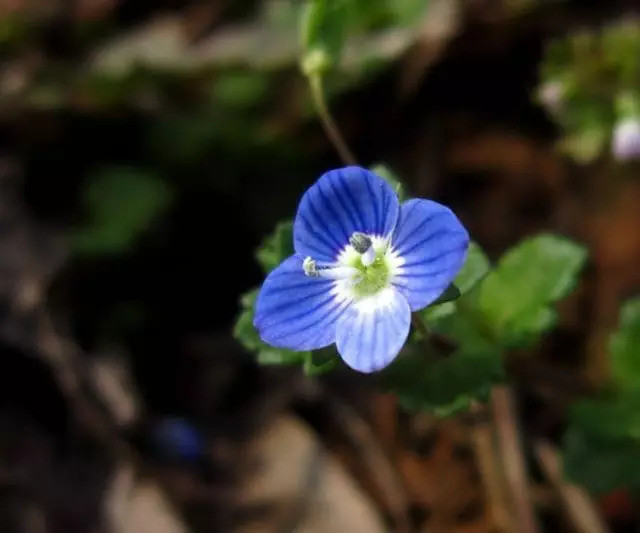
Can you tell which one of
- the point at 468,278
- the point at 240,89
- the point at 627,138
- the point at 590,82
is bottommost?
the point at 468,278

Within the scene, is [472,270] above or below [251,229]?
below

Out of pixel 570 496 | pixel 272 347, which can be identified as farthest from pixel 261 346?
pixel 570 496

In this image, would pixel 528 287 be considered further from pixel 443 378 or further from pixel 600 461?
pixel 600 461

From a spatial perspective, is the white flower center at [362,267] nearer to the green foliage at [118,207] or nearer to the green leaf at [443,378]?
the green leaf at [443,378]

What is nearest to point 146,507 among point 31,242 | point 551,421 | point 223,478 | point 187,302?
point 223,478

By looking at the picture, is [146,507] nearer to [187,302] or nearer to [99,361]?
[99,361]

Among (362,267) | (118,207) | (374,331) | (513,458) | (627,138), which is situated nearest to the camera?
(374,331)

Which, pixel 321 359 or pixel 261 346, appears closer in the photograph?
pixel 321 359

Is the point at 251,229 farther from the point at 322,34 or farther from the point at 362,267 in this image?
the point at 362,267

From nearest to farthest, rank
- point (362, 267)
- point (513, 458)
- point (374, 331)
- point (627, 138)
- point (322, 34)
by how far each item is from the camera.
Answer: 1. point (374, 331)
2. point (362, 267)
3. point (322, 34)
4. point (513, 458)
5. point (627, 138)
